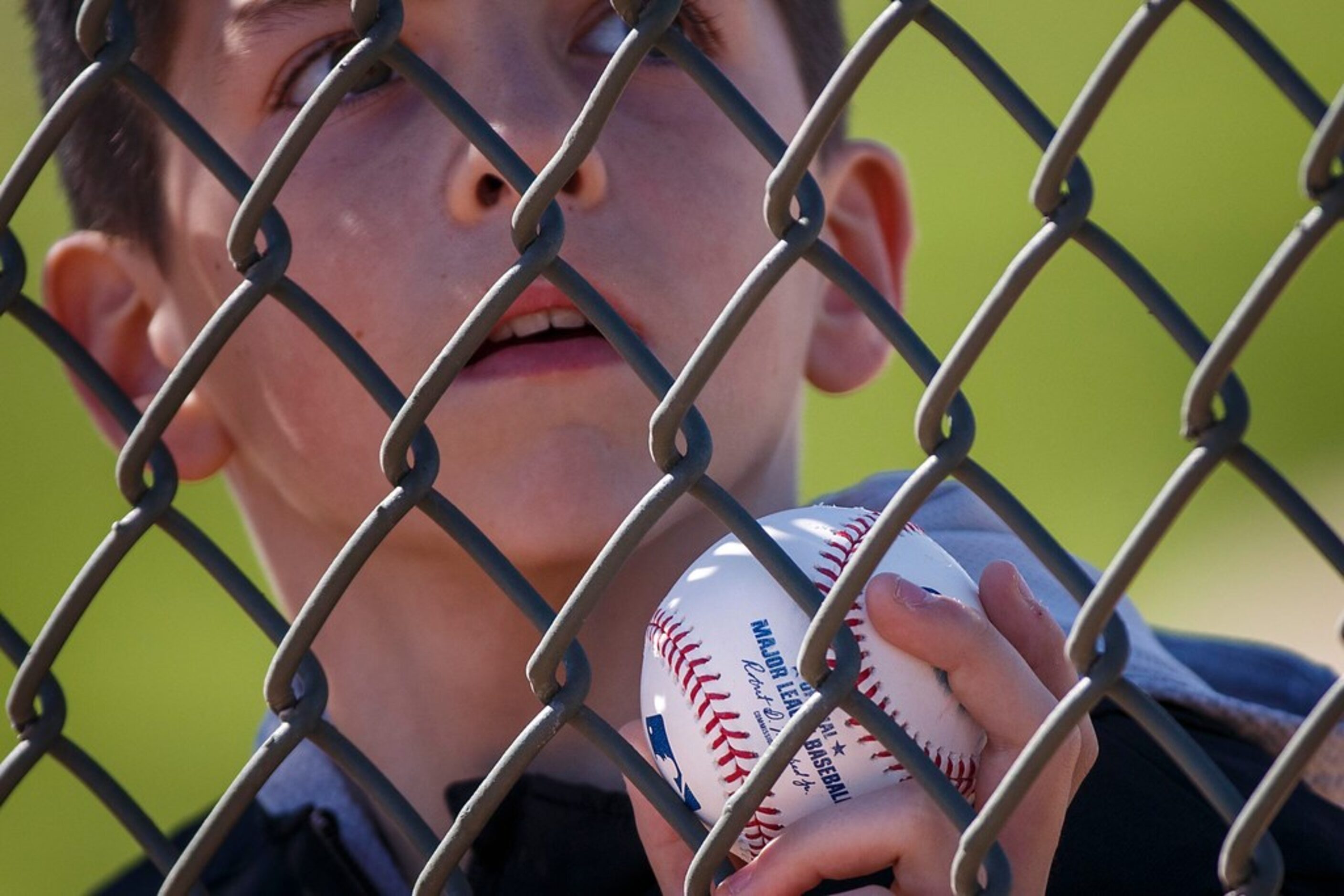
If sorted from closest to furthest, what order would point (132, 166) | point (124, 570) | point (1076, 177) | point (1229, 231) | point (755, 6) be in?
1. point (1076, 177)
2. point (755, 6)
3. point (132, 166)
4. point (124, 570)
5. point (1229, 231)

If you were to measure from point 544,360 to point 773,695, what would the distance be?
381mm

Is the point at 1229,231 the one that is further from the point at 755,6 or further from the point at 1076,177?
the point at 1076,177

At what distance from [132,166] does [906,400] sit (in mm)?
4426

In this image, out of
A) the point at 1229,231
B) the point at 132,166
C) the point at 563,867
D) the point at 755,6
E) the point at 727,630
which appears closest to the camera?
the point at 727,630

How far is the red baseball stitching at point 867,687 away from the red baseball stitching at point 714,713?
0.05 metres

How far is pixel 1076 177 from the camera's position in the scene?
2.21 ft

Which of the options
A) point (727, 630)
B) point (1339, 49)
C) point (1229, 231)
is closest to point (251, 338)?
point (727, 630)

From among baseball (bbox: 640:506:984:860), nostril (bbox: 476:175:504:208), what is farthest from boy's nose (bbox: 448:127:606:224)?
baseball (bbox: 640:506:984:860)

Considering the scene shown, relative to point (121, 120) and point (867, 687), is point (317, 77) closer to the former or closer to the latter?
point (121, 120)

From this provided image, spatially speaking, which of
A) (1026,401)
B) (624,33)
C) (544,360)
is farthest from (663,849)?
(1026,401)

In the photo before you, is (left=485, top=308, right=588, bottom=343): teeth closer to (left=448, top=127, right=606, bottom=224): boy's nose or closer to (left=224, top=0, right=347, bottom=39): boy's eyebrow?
(left=448, top=127, right=606, bottom=224): boy's nose

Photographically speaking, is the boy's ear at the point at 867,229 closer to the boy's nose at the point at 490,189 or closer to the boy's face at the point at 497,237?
the boy's face at the point at 497,237

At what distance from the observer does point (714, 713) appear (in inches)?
34.0

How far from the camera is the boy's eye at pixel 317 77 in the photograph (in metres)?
1.24
